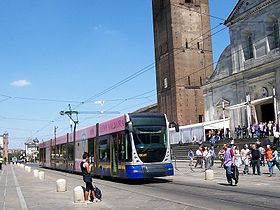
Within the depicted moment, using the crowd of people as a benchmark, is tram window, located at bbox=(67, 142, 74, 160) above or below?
above

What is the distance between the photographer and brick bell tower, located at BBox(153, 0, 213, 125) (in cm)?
6197

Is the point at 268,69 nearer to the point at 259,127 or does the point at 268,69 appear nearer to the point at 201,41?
the point at 259,127

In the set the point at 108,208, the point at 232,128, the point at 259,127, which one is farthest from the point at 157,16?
the point at 108,208

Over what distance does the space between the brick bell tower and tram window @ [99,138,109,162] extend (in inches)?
1510

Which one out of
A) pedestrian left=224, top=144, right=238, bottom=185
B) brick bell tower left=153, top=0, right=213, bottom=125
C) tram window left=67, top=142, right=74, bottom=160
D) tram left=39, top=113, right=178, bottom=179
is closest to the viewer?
pedestrian left=224, top=144, right=238, bottom=185

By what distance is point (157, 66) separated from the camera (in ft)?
219

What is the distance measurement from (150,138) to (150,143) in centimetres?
23

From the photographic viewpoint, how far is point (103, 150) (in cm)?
2259

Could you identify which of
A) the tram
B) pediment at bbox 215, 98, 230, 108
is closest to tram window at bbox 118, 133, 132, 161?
the tram

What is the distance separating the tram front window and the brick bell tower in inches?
1637

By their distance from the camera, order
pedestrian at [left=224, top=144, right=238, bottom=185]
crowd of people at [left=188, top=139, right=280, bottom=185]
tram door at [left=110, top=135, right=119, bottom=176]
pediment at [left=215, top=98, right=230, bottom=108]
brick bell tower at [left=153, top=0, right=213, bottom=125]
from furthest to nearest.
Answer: brick bell tower at [left=153, top=0, right=213, bottom=125]
pediment at [left=215, top=98, right=230, bottom=108]
tram door at [left=110, top=135, right=119, bottom=176]
crowd of people at [left=188, top=139, right=280, bottom=185]
pedestrian at [left=224, top=144, right=238, bottom=185]

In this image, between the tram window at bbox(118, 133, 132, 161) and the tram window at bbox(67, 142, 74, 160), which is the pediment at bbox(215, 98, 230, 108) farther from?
the tram window at bbox(118, 133, 132, 161)

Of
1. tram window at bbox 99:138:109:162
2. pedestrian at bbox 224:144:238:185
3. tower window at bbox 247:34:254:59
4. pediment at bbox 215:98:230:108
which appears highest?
tower window at bbox 247:34:254:59

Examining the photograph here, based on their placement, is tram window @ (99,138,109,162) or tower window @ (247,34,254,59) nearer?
tram window @ (99,138,109,162)
